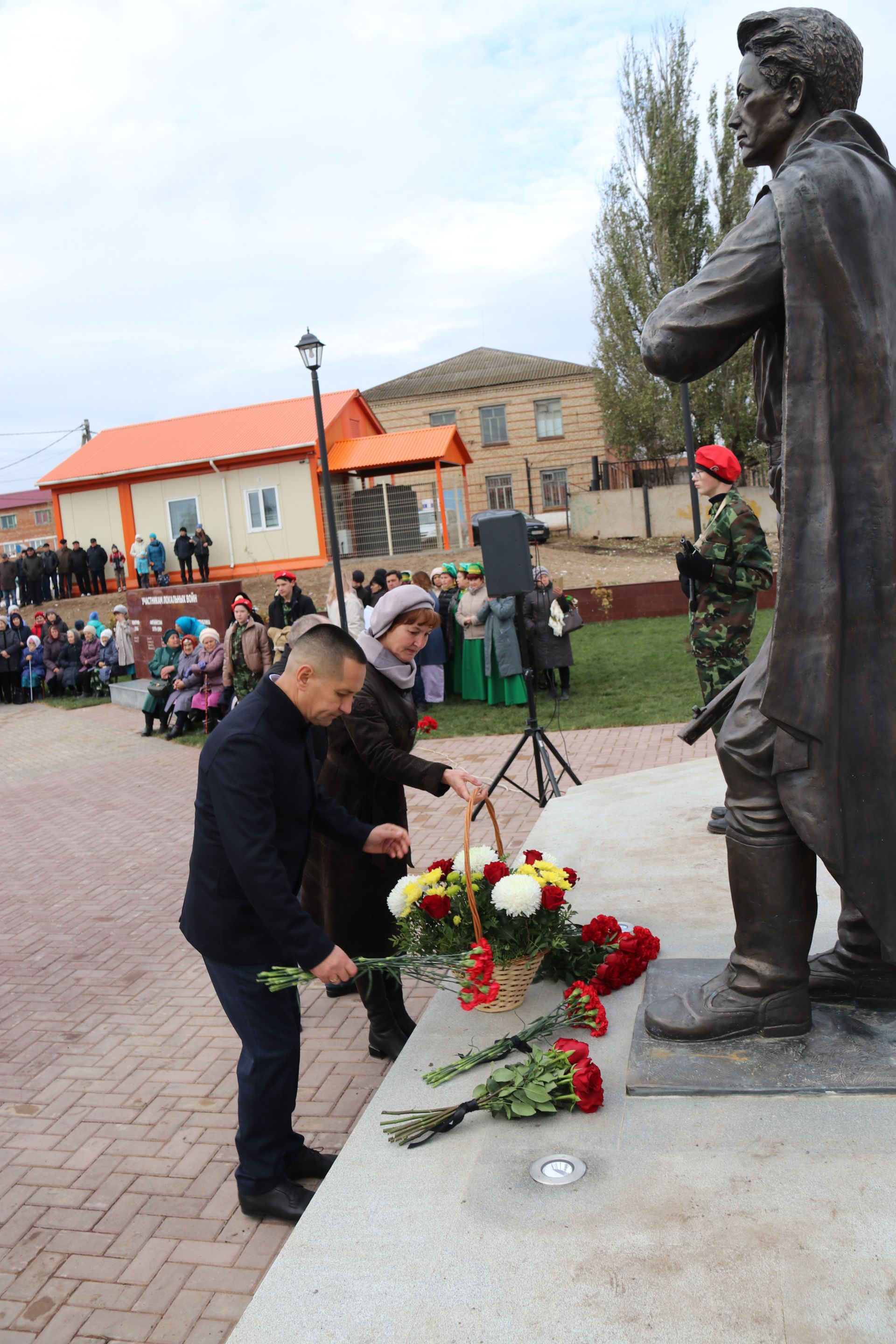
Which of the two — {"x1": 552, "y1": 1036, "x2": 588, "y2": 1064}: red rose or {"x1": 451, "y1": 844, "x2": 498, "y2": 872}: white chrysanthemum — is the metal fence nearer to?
{"x1": 451, "y1": 844, "x2": 498, "y2": 872}: white chrysanthemum

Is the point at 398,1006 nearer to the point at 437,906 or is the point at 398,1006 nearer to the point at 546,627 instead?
the point at 437,906

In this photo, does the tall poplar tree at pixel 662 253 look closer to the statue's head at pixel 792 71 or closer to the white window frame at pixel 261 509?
the white window frame at pixel 261 509

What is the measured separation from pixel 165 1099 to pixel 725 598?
3.89 metres

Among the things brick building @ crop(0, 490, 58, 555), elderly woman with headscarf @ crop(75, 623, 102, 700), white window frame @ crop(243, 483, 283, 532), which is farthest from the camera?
brick building @ crop(0, 490, 58, 555)

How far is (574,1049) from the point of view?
2.77m

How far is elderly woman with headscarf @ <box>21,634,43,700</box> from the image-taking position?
69.2ft

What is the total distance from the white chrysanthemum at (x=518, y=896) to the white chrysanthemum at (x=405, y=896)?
1.17 feet

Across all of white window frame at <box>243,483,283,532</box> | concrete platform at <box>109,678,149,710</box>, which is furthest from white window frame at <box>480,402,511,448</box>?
concrete platform at <box>109,678,149,710</box>

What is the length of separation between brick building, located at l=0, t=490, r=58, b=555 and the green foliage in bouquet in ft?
207

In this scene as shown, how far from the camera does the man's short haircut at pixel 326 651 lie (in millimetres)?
2982

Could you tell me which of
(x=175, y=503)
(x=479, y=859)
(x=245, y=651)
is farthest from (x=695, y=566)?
(x=175, y=503)

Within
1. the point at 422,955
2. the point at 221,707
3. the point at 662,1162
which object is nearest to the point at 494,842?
the point at 422,955

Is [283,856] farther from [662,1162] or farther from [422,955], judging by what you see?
[662,1162]

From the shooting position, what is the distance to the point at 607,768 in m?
9.17
